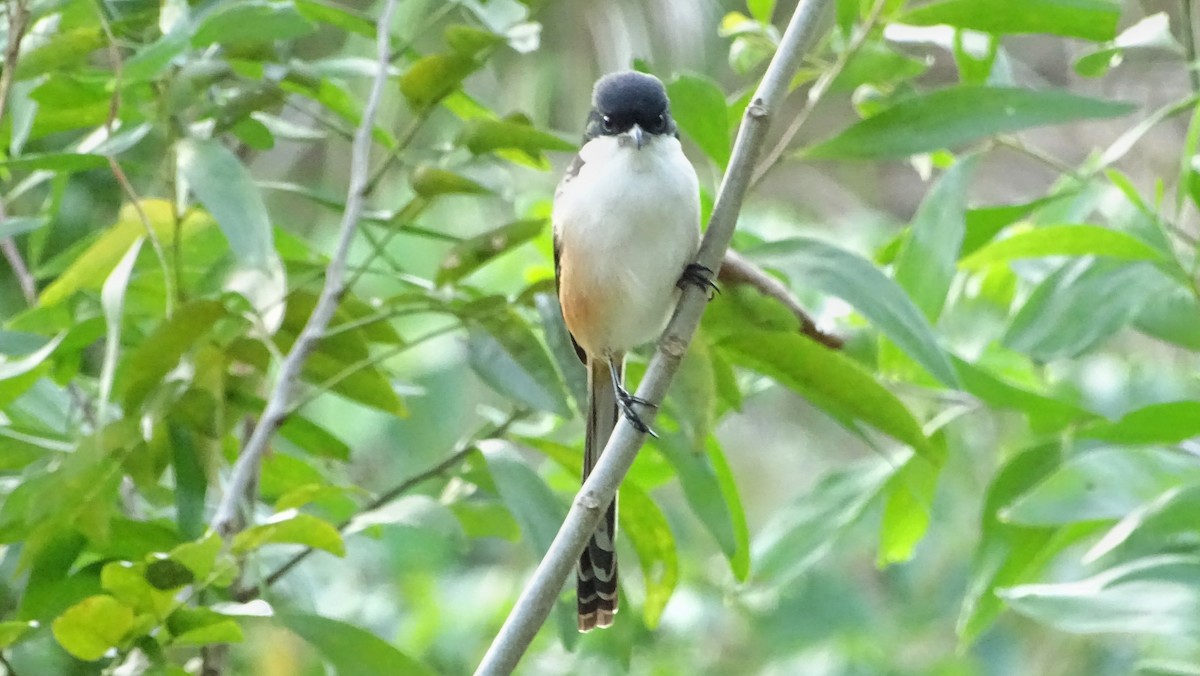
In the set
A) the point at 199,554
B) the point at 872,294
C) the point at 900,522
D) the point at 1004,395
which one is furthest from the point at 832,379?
the point at 199,554

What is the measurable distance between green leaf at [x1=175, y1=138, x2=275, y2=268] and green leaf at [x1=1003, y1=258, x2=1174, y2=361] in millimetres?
800

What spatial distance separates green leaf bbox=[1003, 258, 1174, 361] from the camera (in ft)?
4.61

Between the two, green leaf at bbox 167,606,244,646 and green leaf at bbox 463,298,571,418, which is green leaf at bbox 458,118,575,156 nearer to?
green leaf at bbox 463,298,571,418

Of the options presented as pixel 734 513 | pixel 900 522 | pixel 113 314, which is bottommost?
pixel 900 522

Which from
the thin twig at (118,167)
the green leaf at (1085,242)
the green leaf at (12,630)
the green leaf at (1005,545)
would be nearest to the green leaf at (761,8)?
the green leaf at (1085,242)

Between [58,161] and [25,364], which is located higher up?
[58,161]

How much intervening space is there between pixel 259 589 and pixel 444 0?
1363 millimetres

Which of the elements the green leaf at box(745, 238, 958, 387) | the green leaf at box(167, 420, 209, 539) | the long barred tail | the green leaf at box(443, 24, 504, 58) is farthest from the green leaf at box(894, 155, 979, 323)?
the green leaf at box(167, 420, 209, 539)

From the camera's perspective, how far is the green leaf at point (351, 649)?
4.04 feet

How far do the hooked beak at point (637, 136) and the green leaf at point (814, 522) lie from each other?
501 millimetres

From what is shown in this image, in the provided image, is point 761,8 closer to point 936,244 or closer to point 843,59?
point 843,59

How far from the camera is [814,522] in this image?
5.41 ft

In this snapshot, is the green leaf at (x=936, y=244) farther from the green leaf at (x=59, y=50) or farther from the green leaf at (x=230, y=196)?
the green leaf at (x=59, y=50)

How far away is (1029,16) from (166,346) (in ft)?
3.15
